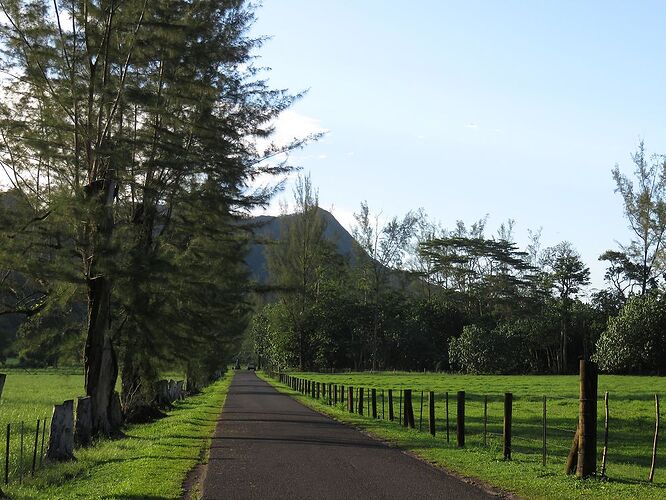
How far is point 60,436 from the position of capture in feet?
46.3

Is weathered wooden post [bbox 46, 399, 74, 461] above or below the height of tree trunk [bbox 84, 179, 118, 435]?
below

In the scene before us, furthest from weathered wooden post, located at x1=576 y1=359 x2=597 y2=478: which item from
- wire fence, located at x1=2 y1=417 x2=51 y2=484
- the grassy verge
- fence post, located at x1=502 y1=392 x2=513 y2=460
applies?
wire fence, located at x1=2 y1=417 x2=51 y2=484

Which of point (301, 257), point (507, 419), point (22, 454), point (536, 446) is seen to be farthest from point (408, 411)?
point (301, 257)

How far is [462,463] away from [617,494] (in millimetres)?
3502

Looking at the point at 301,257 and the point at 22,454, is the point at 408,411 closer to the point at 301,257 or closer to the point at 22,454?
the point at 22,454

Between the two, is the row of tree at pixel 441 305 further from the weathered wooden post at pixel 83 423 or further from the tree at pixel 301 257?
the weathered wooden post at pixel 83 423

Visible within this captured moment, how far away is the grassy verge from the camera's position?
1015 cm

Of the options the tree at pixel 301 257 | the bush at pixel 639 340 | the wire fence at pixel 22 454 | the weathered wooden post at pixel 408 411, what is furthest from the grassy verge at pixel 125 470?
the tree at pixel 301 257

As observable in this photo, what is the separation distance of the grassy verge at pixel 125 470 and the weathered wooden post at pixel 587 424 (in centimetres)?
579

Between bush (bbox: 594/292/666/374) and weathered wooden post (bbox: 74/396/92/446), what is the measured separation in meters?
48.1

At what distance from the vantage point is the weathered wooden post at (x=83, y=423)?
16.9m

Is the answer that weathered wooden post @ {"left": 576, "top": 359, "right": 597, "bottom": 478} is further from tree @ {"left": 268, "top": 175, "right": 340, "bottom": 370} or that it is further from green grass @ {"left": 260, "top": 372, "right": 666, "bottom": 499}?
tree @ {"left": 268, "top": 175, "right": 340, "bottom": 370}

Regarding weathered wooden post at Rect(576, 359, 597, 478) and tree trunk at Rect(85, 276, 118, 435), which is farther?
tree trunk at Rect(85, 276, 118, 435)

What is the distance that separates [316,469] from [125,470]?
3153 millimetres
